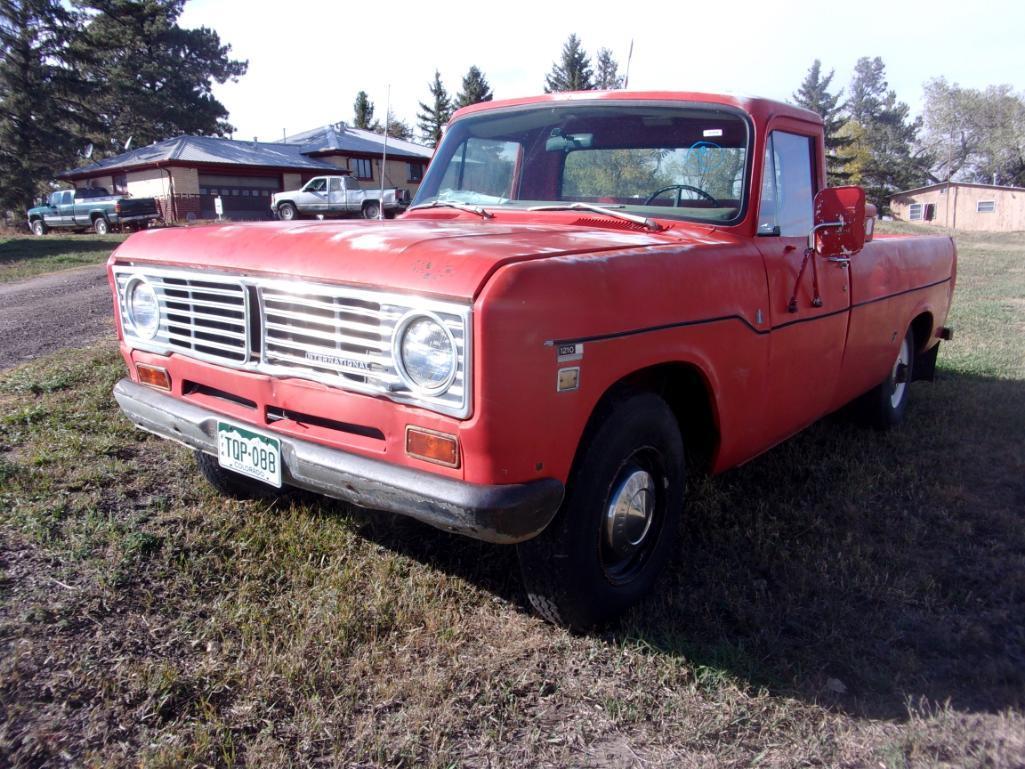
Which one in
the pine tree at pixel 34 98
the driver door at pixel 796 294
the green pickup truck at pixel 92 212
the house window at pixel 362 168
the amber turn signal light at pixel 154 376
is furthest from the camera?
the house window at pixel 362 168

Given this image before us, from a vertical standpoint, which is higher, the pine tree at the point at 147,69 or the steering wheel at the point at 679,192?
the pine tree at the point at 147,69

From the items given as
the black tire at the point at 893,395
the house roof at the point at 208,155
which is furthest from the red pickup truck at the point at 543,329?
the house roof at the point at 208,155

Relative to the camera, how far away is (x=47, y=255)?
55.2 ft

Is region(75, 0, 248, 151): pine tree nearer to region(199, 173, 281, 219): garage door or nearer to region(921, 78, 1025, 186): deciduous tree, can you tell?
region(199, 173, 281, 219): garage door

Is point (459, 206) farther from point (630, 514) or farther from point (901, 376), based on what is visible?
point (901, 376)

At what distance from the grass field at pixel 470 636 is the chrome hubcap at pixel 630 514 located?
0.30 m

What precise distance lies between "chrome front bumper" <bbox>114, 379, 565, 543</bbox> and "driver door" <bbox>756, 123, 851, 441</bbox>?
1577 millimetres

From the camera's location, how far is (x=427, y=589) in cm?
314

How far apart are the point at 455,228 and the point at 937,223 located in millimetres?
54214

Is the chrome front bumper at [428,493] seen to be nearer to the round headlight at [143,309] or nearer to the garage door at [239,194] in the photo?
the round headlight at [143,309]

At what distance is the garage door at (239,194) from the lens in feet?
108

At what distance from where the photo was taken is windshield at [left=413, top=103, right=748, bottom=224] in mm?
3555

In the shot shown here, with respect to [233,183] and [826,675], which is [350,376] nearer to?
[826,675]

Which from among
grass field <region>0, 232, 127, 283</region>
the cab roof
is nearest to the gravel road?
grass field <region>0, 232, 127, 283</region>
